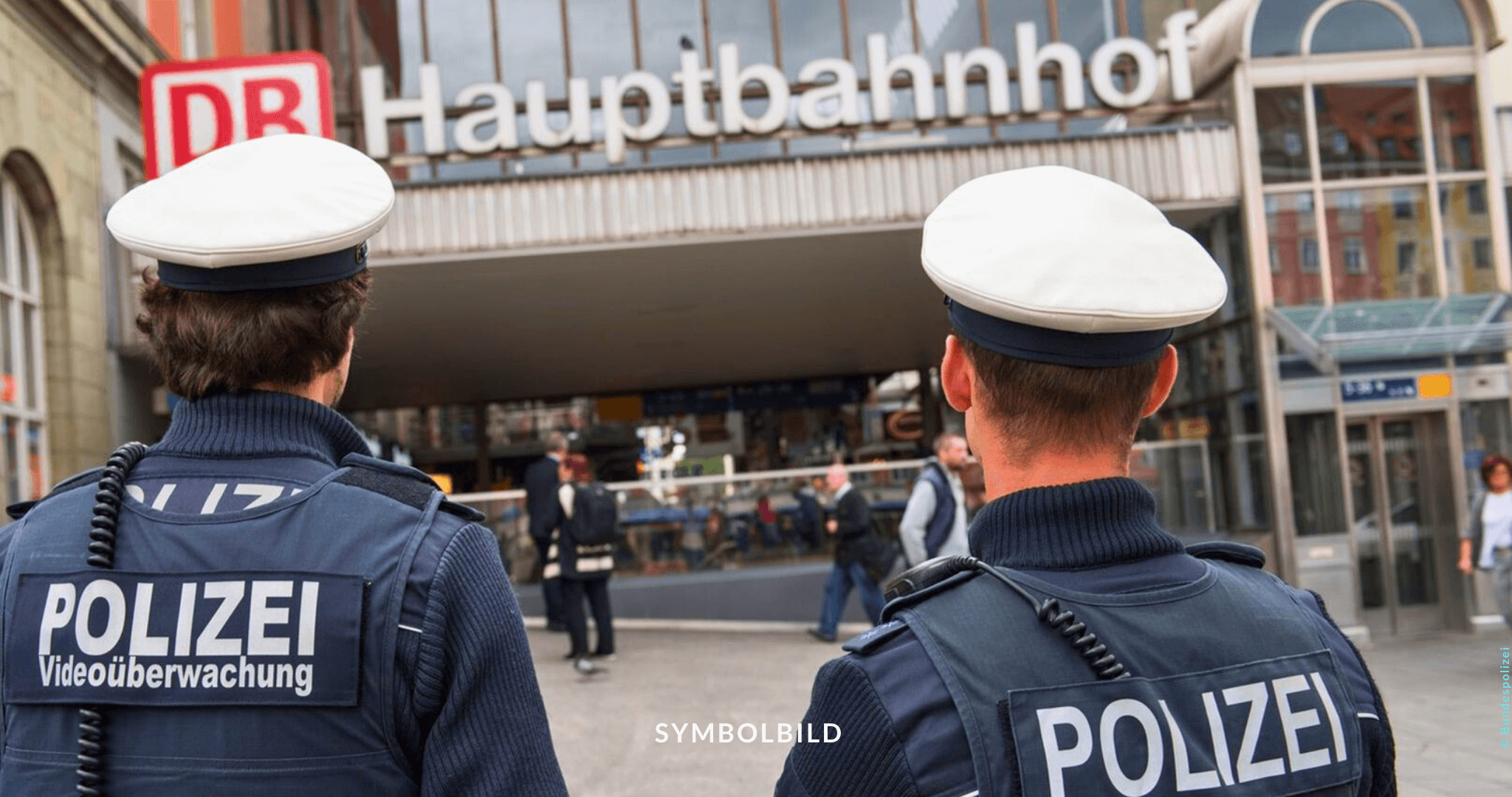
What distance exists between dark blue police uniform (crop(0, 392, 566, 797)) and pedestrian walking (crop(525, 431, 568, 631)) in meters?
8.56

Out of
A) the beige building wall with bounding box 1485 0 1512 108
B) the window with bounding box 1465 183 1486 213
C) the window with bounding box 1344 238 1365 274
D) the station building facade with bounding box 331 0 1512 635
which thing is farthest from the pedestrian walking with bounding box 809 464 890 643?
the beige building wall with bounding box 1485 0 1512 108

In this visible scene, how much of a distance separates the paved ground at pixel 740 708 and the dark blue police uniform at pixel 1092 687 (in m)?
4.92

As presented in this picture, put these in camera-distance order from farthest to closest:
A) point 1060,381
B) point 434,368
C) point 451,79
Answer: point 434,368 < point 451,79 < point 1060,381

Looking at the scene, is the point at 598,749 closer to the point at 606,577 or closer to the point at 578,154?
the point at 606,577

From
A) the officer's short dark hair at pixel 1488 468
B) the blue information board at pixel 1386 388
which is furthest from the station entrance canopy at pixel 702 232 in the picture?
the officer's short dark hair at pixel 1488 468

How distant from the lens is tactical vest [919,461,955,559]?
27.6 feet

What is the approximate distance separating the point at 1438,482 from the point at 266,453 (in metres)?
13.0

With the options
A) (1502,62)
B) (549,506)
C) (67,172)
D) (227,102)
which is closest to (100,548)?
(227,102)

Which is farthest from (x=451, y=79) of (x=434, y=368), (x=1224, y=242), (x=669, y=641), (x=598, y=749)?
(x=598, y=749)

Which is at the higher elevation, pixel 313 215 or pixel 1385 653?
pixel 313 215

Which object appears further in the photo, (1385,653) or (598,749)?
(1385,653)

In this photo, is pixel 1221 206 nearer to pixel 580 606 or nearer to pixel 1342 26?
pixel 1342 26

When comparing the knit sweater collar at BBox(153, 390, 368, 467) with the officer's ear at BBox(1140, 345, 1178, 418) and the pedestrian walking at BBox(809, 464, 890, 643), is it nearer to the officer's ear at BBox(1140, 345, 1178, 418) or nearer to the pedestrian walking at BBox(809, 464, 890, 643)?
the officer's ear at BBox(1140, 345, 1178, 418)

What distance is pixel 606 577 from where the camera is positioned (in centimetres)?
1008
